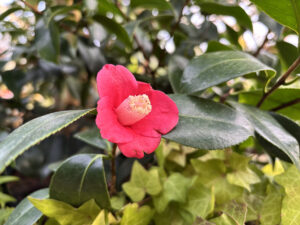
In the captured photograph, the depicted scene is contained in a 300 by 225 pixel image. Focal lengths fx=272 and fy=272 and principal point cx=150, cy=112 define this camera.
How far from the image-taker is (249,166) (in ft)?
2.05

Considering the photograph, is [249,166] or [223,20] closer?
[249,166]

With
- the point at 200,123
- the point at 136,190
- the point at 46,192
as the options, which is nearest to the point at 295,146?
the point at 200,123

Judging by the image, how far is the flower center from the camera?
1.40 feet

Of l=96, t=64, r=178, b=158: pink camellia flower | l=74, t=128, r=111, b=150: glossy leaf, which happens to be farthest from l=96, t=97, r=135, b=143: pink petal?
l=74, t=128, r=111, b=150: glossy leaf

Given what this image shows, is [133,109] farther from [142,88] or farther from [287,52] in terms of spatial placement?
[287,52]

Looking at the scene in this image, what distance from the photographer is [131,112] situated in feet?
1.39

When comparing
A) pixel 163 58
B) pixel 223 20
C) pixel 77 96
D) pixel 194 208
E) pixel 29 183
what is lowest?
pixel 29 183

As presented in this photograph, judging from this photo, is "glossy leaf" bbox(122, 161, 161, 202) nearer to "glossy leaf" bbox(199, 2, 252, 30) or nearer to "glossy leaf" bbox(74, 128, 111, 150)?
"glossy leaf" bbox(74, 128, 111, 150)

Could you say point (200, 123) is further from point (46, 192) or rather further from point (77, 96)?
point (77, 96)

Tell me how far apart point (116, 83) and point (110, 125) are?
0.25 ft

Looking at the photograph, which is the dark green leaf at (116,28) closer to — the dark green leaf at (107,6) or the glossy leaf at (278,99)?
the dark green leaf at (107,6)

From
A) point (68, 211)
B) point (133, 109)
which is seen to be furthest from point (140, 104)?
point (68, 211)

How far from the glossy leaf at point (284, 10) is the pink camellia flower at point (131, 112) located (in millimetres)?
Result: 243

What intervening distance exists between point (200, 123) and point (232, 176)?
186mm
